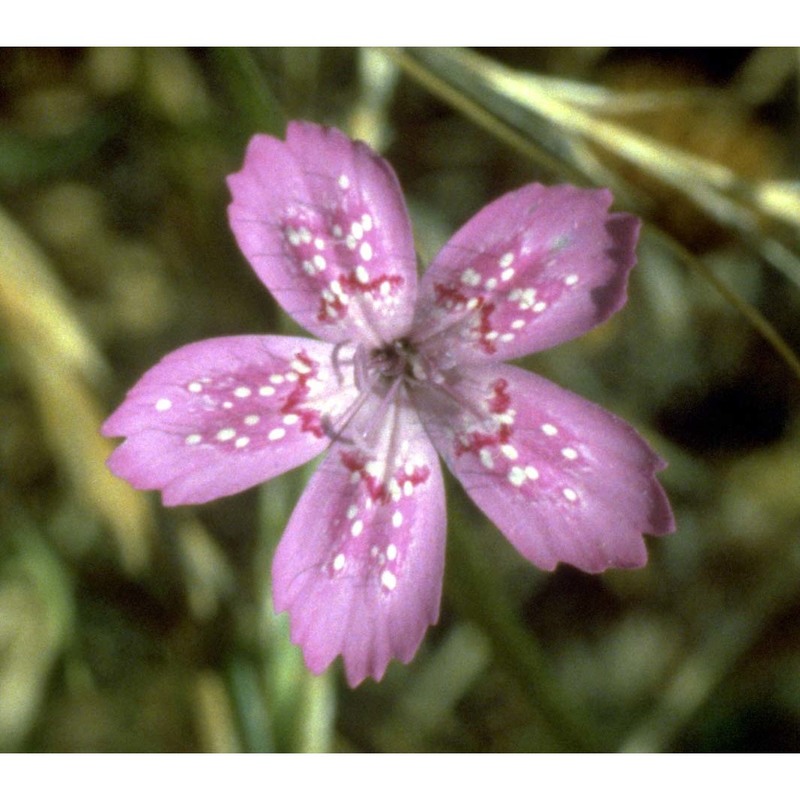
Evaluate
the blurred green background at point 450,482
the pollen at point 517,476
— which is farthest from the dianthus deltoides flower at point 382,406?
the blurred green background at point 450,482

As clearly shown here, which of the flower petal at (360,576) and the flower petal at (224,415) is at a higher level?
the flower petal at (224,415)

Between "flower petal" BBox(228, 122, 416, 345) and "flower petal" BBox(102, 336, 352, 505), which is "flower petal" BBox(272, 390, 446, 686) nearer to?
"flower petal" BBox(102, 336, 352, 505)

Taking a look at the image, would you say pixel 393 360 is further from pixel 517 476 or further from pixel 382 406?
pixel 517 476

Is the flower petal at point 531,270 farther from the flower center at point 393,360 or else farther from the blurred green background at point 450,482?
the blurred green background at point 450,482

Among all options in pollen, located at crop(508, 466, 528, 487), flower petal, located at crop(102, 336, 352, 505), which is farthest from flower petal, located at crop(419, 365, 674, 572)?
flower petal, located at crop(102, 336, 352, 505)

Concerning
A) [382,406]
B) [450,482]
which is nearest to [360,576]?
[382,406]
